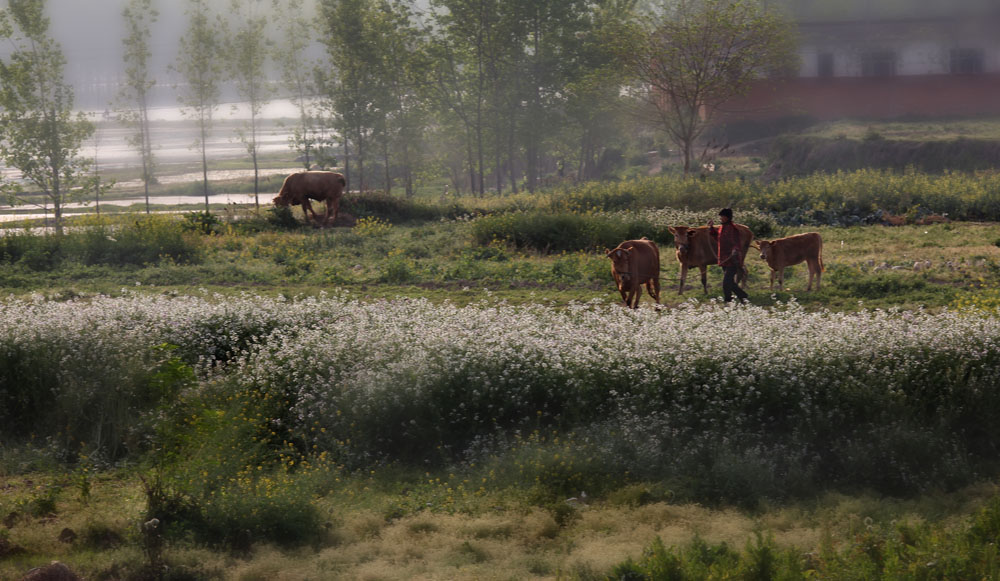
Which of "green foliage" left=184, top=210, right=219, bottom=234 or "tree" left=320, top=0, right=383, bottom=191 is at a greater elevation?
"tree" left=320, top=0, right=383, bottom=191

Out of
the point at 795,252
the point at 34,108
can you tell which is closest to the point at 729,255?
the point at 795,252

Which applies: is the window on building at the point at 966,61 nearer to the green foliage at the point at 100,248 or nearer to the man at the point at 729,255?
the man at the point at 729,255

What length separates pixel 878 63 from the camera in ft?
151

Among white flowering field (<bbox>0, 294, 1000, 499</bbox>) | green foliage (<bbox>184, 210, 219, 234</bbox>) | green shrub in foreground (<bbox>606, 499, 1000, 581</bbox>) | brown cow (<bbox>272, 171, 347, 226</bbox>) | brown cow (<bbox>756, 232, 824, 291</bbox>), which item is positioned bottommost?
green shrub in foreground (<bbox>606, 499, 1000, 581</bbox>)

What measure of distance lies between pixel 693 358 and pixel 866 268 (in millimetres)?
8738

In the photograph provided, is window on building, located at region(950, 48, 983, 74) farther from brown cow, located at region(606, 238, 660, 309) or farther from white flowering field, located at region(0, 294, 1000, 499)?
white flowering field, located at region(0, 294, 1000, 499)

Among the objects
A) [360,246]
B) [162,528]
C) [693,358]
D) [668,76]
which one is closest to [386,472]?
[162,528]

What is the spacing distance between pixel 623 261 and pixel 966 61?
127ft

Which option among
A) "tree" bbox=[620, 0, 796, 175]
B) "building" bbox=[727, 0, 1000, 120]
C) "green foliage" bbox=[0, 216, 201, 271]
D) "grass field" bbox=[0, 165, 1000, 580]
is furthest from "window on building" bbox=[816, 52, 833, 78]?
"grass field" bbox=[0, 165, 1000, 580]

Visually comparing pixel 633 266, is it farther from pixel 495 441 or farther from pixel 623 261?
pixel 495 441

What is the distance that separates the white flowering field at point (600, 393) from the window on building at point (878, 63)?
39.1 m

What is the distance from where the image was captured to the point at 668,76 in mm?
37969

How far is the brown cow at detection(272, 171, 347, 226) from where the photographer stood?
28.8 m

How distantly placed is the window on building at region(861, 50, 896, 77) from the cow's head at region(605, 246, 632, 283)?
38314mm
